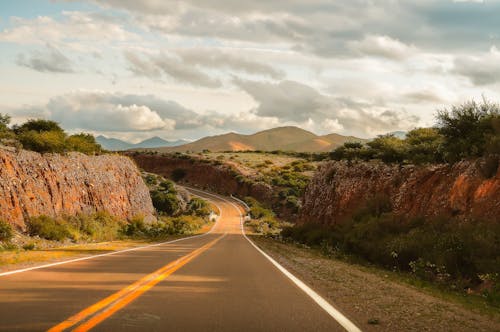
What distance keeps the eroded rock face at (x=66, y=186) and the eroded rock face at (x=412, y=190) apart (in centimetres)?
1654

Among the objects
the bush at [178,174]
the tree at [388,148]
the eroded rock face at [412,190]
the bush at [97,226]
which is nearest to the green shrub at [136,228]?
the bush at [97,226]

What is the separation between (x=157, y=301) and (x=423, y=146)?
899 inches

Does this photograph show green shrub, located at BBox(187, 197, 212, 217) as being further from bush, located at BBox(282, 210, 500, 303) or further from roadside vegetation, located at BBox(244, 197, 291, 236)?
bush, located at BBox(282, 210, 500, 303)

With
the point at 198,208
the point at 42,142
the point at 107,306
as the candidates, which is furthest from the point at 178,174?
the point at 107,306

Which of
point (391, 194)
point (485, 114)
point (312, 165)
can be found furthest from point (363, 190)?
point (312, 165)

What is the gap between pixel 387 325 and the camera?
771cm

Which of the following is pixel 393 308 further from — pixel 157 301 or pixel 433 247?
pixel 433 247

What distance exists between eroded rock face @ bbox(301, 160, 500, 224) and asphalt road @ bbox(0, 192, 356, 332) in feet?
28.8

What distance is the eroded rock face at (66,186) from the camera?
27991mm

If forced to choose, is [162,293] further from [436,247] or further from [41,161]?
[41,161]

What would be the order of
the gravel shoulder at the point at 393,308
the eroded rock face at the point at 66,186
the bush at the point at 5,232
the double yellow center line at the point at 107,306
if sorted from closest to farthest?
the double yellow center line at the point at 107,306, the gravel shoulder at the point at 393,308, the bush at the point at 5,232, the eroded rock face at the point at 66,186

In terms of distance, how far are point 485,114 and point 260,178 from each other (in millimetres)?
83188

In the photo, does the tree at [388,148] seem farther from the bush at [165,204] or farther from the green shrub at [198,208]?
the bush at [165,204]

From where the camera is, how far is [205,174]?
396 ft
